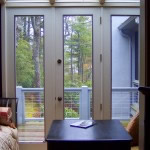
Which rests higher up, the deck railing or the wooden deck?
the deck railing

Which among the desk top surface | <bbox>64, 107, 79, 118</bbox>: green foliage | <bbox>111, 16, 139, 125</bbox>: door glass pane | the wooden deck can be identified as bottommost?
the wooden deck

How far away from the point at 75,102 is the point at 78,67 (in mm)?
558

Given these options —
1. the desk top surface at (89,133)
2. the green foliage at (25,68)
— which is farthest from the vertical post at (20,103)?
the desk top surface at (89,133)

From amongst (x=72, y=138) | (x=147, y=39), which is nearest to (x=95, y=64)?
(x=72, y=138)

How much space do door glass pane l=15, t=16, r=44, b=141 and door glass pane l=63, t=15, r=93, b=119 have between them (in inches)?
15.6

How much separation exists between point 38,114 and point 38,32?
129cm

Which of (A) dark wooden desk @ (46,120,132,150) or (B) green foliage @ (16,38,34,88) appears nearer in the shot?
(A) dark wooden desk @ (46,120,132,150)

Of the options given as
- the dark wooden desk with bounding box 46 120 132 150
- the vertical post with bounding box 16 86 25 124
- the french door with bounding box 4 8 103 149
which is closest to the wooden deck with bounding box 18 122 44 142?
the french door with bounding box 4 8 103 149

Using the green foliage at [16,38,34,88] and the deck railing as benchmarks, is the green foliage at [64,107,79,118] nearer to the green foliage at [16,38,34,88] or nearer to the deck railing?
the deck railing

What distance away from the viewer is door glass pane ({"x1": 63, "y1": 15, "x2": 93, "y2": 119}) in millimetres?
3666

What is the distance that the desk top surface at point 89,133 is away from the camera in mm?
2018

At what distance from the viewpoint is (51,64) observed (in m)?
3.68

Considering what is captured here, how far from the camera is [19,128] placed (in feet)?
12.3

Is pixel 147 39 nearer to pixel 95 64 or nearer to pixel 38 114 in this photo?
pixel 95 64
